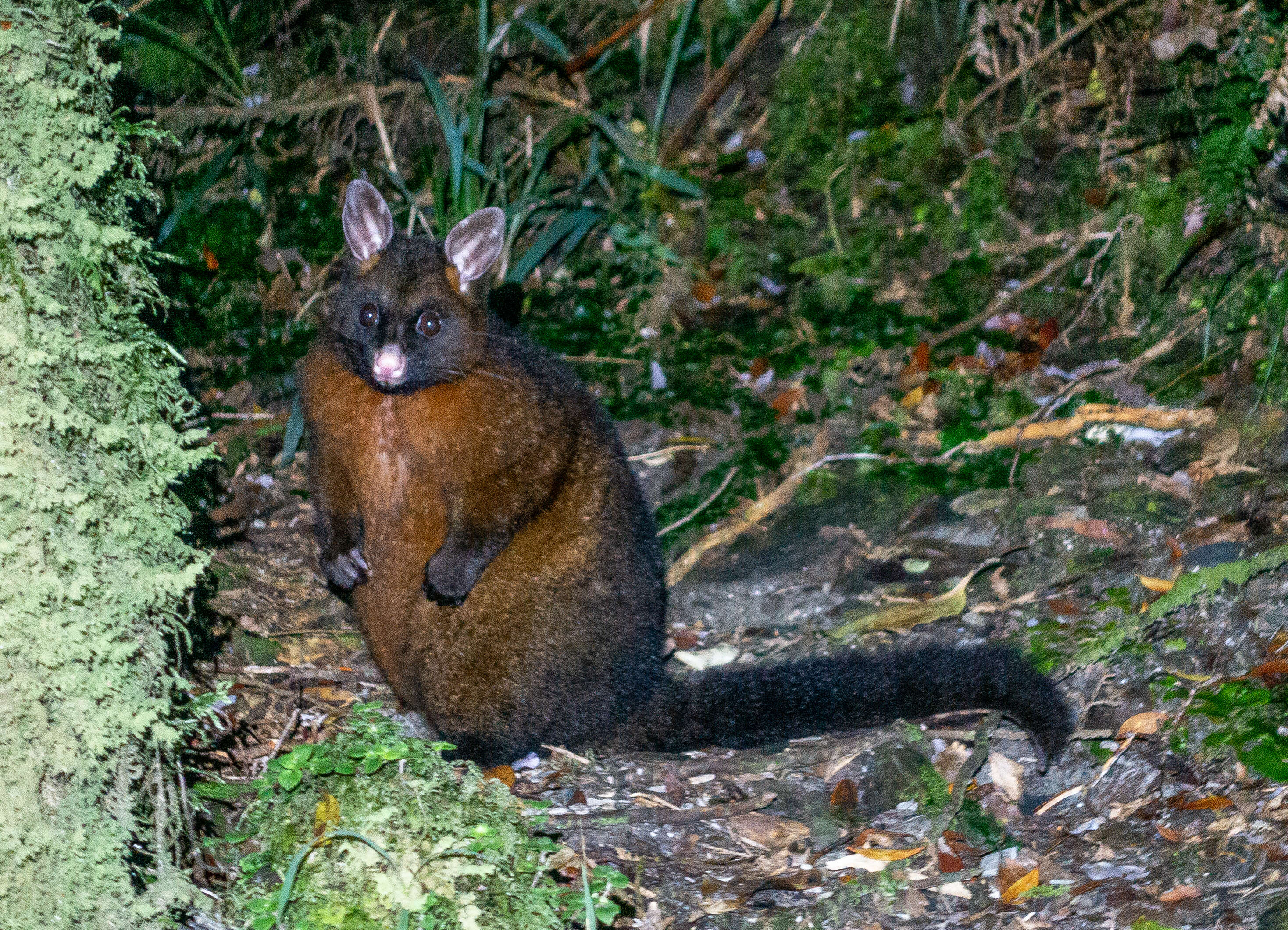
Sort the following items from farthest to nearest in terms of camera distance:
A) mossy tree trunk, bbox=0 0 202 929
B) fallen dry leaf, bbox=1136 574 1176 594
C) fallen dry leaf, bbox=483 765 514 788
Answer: fallen dry leaf, bbox=1136 574 1176 594 < fallen dry leaf, bbox=483 765 514 788 < mossy tree trunk, bbox=0 0 202 929

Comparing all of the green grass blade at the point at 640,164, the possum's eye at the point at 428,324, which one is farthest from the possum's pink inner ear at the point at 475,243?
the green grass blade at the point at 640,164

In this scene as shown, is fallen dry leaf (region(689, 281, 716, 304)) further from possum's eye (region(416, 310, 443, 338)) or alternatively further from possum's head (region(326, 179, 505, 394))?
possum's eye (region(416, 310, 443, 338))

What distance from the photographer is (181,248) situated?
7.00 metres

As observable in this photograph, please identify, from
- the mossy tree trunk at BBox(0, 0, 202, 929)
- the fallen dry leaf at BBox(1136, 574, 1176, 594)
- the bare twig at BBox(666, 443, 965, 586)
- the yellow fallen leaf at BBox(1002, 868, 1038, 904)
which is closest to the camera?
the mossy tree trunk at BBox(0, 0, 202, 929)

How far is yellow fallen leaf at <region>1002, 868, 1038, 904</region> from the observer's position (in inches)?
135

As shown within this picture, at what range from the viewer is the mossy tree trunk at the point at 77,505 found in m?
2.37

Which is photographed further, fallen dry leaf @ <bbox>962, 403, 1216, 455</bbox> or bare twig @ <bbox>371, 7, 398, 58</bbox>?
bare twig @ <bbox>371, 7, 398, 58</bbox>

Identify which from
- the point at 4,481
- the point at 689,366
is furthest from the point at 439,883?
the point at 689,366

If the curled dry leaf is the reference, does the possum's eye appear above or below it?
above

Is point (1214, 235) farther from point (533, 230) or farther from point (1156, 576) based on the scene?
point (533, 230)

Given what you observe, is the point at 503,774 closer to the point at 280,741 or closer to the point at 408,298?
the point at 280,741

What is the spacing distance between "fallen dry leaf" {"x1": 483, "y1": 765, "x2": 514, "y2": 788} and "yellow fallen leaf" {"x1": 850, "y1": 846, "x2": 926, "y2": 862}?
128 centimetres

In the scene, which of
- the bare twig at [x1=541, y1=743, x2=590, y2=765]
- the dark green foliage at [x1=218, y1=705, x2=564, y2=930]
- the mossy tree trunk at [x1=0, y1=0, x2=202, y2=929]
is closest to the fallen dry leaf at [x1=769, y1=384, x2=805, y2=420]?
the bare twig at [x1=541, y1=743, x2=590, y2=765]

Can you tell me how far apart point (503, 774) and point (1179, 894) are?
2.29 meters
